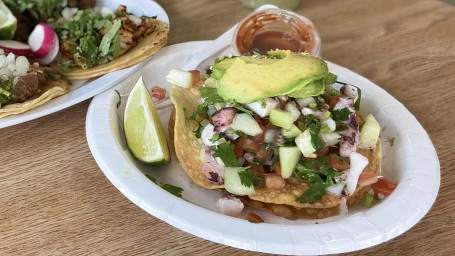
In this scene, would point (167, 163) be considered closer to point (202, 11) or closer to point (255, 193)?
point (255, 193)

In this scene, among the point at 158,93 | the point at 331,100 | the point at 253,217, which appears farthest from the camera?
the point at 158,93

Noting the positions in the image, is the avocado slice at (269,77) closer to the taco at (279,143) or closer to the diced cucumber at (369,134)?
the taco at (279,143)

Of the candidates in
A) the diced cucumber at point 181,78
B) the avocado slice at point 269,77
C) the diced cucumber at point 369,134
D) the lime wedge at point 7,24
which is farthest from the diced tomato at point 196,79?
the lime wedge at point 7,24

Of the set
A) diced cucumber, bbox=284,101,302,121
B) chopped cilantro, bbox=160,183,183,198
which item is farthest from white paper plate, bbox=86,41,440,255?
diced cucumber, bbox=284,101,302,121

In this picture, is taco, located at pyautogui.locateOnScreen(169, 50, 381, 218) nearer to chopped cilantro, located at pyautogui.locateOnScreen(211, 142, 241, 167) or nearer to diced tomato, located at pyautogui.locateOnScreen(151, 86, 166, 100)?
chopped cilantro, located at pyautogui.locateOnScreen(211, 142, 241, 167)

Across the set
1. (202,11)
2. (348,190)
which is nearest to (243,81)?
(348,190)

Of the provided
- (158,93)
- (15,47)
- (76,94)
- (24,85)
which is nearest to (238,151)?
(158,93)

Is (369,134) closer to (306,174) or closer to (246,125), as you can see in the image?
(306,174)
